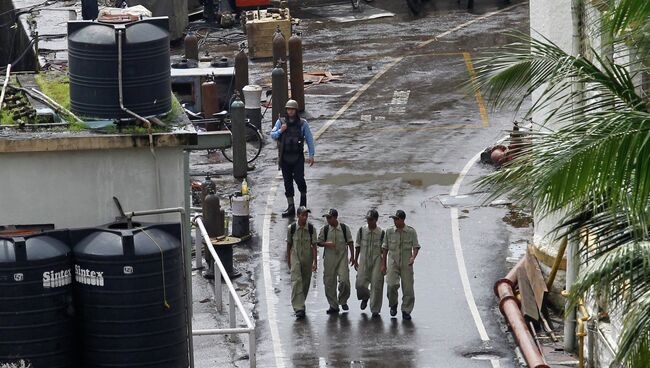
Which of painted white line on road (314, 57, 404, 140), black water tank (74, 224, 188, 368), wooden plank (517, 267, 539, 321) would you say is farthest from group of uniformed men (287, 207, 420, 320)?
painted white line on road (314, 57, 404, 140)

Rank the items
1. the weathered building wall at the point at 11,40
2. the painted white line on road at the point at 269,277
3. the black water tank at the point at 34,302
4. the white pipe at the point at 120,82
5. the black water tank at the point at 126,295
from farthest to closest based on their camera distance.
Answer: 1. the weathered building wall at the point at 11,40
2. the painted white line on road at the point at 269,277
3. the white pipe at the point at 120,82
4. the black water tank at the point at 126,295
5. the black water tank at the point at 34,302

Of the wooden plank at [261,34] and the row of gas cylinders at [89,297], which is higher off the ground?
the row of gas cylinders at [89,297]

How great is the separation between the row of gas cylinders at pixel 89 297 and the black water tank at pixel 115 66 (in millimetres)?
1730

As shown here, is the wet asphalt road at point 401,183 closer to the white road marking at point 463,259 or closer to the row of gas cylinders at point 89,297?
the white road marking at point 463,259

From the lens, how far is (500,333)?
19.1 metres

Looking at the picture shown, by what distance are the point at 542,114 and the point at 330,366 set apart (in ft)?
16.8

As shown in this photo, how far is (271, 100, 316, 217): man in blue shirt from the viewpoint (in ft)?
78.5

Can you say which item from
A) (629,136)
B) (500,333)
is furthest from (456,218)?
(629,136)

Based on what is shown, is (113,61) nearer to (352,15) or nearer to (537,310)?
(537,310)

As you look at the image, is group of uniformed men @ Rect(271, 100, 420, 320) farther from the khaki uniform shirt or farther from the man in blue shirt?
the man in blue shirt

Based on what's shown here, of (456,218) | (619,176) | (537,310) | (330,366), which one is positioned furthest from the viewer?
(456,218)

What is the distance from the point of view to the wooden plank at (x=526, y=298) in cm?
1933

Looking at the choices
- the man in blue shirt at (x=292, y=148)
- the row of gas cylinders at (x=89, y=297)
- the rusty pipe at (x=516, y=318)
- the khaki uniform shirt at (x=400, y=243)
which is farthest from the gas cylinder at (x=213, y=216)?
the row of gas cylinders at (x=89, y=297)

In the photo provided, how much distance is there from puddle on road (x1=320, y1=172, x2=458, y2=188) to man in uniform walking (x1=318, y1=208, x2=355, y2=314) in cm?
616
